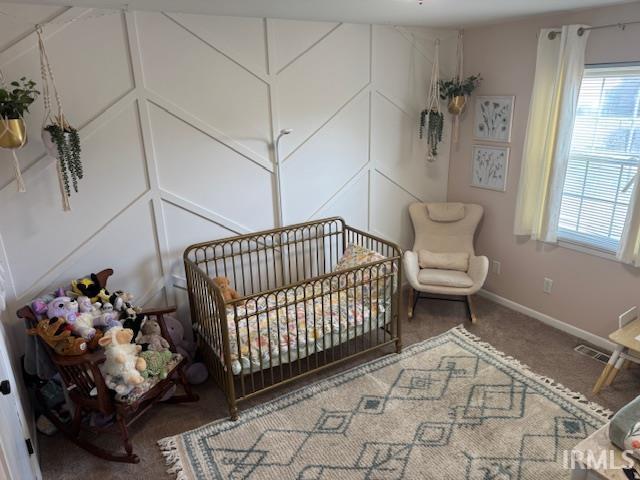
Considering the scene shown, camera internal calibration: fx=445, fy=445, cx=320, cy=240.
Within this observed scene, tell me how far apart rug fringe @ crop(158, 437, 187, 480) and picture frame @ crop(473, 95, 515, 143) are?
10.7 ft

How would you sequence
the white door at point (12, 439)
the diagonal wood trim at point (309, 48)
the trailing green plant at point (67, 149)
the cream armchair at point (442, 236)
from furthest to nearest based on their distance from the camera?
the cream armchair at point (442, 236) < the diagonal wood trim at point (309, 48) < the trailing green plant at point (67, 149) < the white door at point (12, 439)

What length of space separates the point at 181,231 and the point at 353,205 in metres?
1.47

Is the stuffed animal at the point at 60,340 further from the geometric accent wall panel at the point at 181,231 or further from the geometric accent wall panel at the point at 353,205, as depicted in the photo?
the geometric accent wall panel at the point at 353,205

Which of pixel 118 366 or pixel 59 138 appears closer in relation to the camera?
pixel 118 366

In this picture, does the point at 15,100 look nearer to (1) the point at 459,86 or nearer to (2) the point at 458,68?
(1) the point at 459,86

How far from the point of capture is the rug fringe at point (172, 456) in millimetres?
2236

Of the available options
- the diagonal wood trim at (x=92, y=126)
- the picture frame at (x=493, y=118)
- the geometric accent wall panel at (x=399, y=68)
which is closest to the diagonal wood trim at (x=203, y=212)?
the diagonal wood trim at (x=92, y=126)

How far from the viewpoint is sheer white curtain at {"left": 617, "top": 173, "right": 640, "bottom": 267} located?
2.83 meters

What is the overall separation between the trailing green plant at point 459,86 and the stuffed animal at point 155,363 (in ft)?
9.86

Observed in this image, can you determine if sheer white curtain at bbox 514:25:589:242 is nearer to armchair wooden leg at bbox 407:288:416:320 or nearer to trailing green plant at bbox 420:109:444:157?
trailing green plant at bbox 420:109:444:157

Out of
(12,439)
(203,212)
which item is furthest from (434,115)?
(12,439)

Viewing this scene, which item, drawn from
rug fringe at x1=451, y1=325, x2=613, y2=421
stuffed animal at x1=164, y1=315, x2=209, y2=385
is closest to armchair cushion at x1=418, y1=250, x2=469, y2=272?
rug fringe at x1=451, y1=325, x2=613, y2=421

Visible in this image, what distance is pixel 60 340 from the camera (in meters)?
2.25

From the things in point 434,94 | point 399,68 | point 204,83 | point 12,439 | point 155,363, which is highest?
point 399,68
